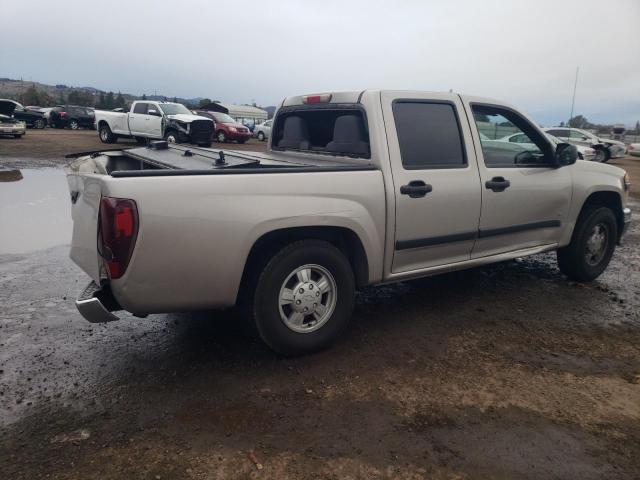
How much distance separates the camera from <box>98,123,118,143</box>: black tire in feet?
69.4

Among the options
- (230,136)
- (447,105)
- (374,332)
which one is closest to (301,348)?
(374,332)

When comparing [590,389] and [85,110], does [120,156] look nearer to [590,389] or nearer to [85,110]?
[590,389]

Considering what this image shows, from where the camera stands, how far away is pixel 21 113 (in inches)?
1211

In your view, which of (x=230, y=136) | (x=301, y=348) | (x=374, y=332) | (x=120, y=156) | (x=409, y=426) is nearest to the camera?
(x=409, y=426)

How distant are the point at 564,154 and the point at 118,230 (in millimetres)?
3998

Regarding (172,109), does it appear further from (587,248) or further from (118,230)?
(118,230)

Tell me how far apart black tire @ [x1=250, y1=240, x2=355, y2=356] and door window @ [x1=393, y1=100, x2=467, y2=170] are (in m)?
0.96

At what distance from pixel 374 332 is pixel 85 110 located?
113 ft

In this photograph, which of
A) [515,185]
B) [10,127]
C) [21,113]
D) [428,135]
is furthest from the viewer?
[21,113]

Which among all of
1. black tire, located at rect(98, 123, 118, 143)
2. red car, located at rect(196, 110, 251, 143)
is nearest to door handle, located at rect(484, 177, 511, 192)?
black tire, located at rect(98, 123, 118, 143)

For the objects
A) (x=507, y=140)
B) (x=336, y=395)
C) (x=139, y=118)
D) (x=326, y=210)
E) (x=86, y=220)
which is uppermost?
(x=139, y=118)

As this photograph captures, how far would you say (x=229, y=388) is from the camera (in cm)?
306

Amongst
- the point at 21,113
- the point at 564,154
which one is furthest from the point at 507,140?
the point at 21,113

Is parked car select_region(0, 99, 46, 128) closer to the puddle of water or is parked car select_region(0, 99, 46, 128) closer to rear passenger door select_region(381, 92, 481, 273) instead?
the puddle of water
